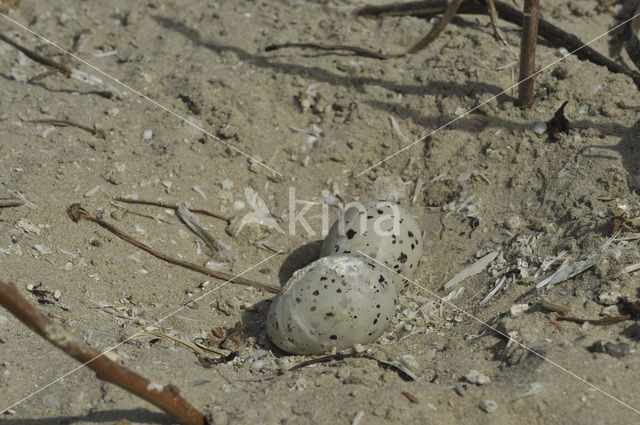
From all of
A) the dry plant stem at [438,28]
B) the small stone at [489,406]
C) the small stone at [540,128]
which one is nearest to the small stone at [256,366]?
the small stone at [489,406]

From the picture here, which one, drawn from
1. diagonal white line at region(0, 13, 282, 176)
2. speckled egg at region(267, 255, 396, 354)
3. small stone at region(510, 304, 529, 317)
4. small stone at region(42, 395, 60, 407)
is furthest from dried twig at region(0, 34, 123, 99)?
small stone at region(510, 304, 529, 317)

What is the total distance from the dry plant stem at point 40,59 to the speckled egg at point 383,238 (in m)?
3.07

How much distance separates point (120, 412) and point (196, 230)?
1.89m

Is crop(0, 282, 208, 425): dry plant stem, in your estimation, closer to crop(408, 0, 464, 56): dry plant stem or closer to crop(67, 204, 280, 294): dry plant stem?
crop(67, 204, 280, 294): dry plant stem

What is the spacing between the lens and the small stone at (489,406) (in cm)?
277

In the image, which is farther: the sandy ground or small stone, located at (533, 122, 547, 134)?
small stone, located at (533, 122, 547, 134)

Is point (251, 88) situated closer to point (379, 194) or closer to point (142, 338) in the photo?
point (379, 194)

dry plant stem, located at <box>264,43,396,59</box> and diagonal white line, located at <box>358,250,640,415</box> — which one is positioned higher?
dry plant stem, located at <box>264,43,396,59</box>

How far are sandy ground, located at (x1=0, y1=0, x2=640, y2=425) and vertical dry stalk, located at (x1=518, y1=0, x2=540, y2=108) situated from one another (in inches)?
5.8

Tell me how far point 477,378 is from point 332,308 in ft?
3.05

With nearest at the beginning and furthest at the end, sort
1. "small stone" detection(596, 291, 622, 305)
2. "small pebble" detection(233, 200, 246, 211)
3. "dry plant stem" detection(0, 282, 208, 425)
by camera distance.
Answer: "dry plant stem" detection(0, 282, 208, 425)
"small stone" detection(596, 291, 622, 305)
"small pebble" detection(233, 200, 246, 211)

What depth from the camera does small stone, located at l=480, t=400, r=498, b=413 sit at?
277 cm

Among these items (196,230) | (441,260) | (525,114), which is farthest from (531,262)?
(196,230)

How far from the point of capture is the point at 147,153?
497 centimetres
